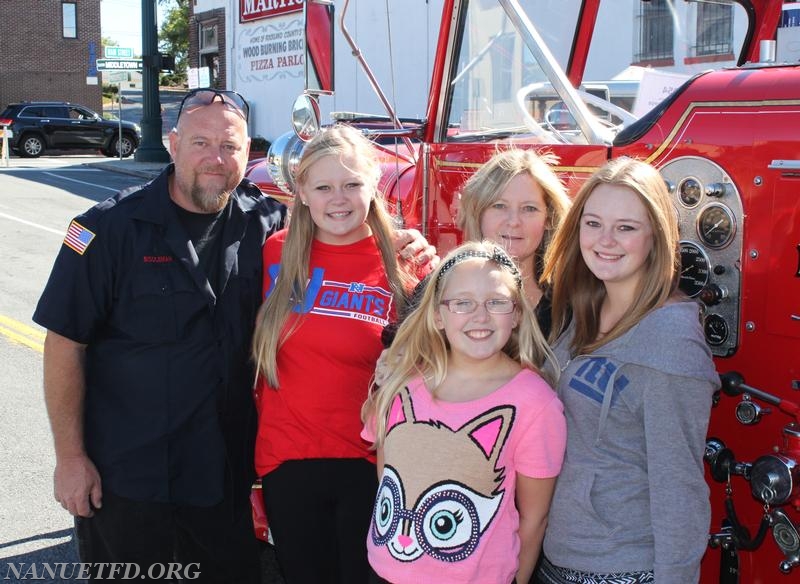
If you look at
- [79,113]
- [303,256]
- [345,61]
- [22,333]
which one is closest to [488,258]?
[303,256]

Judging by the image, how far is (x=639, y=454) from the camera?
1.96 m

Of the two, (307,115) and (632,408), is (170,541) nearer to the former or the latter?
(632,408)

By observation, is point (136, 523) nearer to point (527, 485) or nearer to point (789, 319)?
point (527, 485)

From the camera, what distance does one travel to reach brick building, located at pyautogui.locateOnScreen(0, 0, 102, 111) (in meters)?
39.2

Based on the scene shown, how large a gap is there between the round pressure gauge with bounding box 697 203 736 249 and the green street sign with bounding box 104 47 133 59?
997 inches

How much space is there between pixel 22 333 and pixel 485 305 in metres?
6.20

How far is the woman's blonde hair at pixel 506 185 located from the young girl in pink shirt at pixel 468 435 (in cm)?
41

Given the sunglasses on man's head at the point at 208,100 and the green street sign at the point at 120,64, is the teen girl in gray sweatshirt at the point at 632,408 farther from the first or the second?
the green street sign at the point at 120,64

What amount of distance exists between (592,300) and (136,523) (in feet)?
4.79

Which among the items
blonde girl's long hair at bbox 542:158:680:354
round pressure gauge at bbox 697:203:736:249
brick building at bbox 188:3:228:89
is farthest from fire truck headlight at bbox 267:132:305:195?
brick building at bbox 188:3:228:89

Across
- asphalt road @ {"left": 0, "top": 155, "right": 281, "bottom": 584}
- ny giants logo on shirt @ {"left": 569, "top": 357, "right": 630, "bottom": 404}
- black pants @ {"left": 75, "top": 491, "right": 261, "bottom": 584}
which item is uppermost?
ny giants logo on shirt @ {"left": 569, "top": 357, "right": 630, "bottom": 404}

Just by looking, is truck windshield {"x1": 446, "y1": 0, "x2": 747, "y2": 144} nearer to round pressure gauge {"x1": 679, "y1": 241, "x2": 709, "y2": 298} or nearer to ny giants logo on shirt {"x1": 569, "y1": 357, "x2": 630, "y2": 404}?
round pressure gauge {"x1": 679, "y1": 241, "x2": 709, "y2": 298}

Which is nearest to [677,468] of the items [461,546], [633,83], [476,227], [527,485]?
[527,485]

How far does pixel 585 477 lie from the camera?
2.01m
